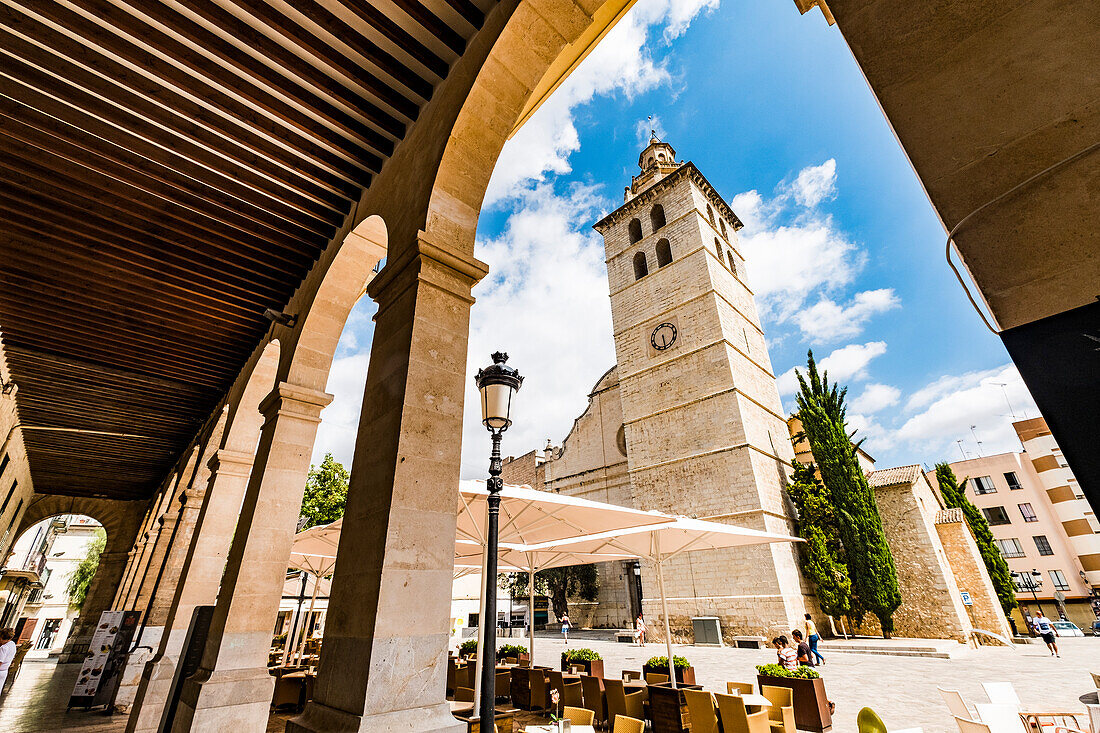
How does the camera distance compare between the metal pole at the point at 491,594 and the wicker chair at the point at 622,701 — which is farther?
the wicker chair at the point at 622,701

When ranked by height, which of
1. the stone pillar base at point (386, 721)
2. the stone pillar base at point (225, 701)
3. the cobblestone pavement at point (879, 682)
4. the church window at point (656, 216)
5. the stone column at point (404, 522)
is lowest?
the cobblestone pavement at point (879, 682)

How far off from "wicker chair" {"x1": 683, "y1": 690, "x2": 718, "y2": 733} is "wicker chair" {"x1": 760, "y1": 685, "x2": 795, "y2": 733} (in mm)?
549

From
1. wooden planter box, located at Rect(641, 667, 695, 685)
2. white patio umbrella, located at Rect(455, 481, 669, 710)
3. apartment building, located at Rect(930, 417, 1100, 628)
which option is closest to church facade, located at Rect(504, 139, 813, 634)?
wooden planter box, located at Rect(641, 667, 695, 685)

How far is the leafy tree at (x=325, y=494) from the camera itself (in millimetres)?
18547

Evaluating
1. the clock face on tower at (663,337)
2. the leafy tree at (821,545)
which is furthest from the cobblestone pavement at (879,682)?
the clock face on tower at (663,337)

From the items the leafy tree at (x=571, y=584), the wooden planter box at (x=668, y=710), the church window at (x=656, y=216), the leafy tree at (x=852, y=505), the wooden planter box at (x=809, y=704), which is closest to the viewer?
the wooden planter box at (x=668, y=710)

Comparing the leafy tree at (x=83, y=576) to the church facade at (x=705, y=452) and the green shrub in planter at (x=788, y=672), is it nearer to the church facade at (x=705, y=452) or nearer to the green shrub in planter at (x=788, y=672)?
the church facade at (x=705, y=452)

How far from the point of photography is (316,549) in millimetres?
8242

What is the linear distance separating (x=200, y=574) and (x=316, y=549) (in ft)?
9.47

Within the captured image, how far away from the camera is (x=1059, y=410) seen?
101 cm

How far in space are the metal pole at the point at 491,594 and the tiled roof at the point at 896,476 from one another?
57.8ft

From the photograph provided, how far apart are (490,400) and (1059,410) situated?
3.32 metres

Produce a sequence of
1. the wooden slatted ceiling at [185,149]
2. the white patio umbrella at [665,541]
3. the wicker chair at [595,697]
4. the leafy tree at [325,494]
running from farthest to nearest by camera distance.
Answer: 1. the leafy tree at [325,494]
2. the white patio umbrella at [665,541]
3. the wicker chair at [595,697]
4. the wooden slatted ceiling at [185,149]

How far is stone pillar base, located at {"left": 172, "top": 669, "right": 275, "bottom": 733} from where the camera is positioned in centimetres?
362
